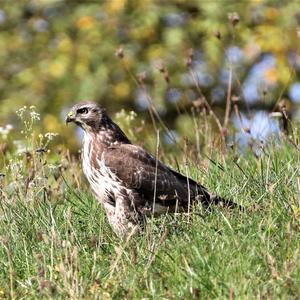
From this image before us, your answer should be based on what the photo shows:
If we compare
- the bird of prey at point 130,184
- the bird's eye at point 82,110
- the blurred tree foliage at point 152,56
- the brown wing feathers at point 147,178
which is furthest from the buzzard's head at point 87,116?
the blurred tree foliage at point 152,56

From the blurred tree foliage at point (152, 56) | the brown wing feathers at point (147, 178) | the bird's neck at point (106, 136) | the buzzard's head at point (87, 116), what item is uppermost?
the buzzard's head at point (87, 116)

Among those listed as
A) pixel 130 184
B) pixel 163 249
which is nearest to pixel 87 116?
pixel 130 184

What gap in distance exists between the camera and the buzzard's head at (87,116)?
8.90 meters

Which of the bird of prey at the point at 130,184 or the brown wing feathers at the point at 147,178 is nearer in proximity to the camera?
the bird of prey at the point at 130,184

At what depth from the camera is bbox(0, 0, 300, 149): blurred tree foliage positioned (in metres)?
15.2

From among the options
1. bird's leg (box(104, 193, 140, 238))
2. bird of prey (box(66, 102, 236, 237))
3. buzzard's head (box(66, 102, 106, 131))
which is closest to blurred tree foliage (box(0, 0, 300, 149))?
buzzard's head (box(66, 102, 106, 131))

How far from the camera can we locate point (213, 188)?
8516 mm

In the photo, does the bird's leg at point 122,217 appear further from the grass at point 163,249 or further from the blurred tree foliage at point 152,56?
the blurred tree foliage at point 152,56

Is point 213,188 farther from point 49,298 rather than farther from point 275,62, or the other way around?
point 275,62

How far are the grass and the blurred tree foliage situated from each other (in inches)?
271

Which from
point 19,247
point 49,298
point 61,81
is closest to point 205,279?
point 49,298

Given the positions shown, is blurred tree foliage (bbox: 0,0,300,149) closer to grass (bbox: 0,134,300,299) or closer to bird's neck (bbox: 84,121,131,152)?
bird's neck (bbox: 84,121,131,152)

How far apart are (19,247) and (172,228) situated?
3.21 feet

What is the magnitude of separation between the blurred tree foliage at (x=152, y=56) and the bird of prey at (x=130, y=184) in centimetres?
625
